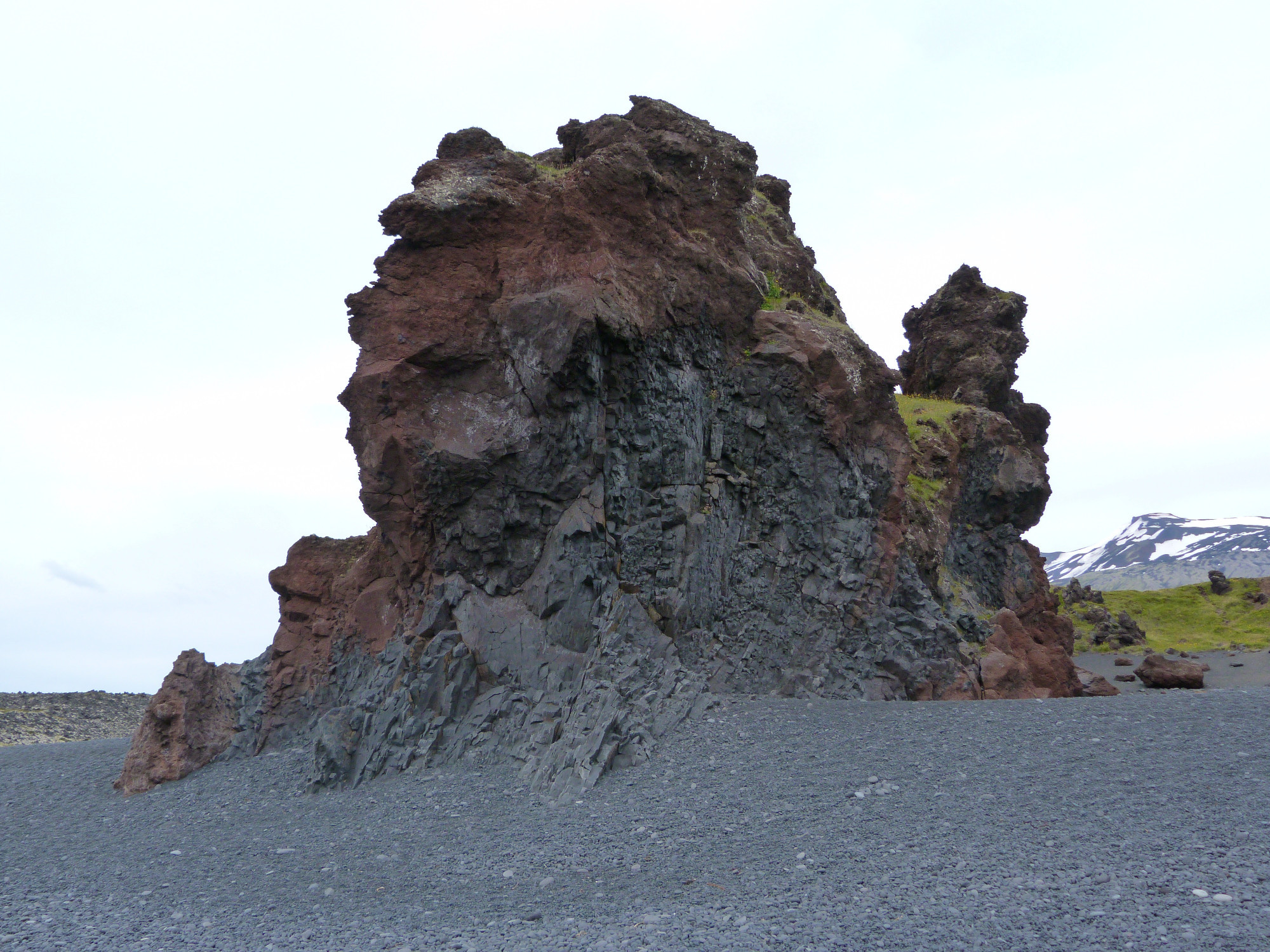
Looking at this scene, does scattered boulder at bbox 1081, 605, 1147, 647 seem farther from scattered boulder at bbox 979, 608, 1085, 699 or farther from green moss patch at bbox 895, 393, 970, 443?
green moss patch at bbox 895, 393, 970, 443

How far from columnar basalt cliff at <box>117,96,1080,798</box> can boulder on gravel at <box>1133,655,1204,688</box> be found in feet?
42.4

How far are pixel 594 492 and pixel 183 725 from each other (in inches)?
393

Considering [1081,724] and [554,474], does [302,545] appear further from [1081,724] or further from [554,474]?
[1081,724]

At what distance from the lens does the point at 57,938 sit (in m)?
7.87

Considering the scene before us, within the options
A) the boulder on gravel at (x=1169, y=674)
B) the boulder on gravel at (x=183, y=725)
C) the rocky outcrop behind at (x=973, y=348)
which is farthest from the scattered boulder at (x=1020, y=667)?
the boulder on gravel at (x=183, y=725)

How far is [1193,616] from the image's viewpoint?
54.6 metres

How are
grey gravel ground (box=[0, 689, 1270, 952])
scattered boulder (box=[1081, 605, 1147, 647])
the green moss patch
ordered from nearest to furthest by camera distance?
grey gravel ground (box=[0, 689, 1270, 952]) → the green moss patch → scattered boulder (box=[1081, 605, 1147, 647])

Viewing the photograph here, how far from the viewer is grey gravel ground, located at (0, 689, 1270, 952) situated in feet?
21.6

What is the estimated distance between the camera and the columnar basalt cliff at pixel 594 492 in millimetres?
13781

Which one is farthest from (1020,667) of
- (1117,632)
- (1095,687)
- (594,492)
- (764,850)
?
(1117,632)

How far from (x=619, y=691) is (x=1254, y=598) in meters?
61.4

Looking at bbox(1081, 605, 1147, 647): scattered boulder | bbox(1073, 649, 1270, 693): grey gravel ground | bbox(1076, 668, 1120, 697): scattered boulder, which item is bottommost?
bbox(1073, 649, 1270, 693): grey gravel ground

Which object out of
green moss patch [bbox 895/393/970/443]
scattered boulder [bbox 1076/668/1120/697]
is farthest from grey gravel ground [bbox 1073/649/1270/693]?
green moss patch [bbox 895/393/970/443]

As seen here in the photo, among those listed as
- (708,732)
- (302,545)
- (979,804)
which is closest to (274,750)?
(302,545)
